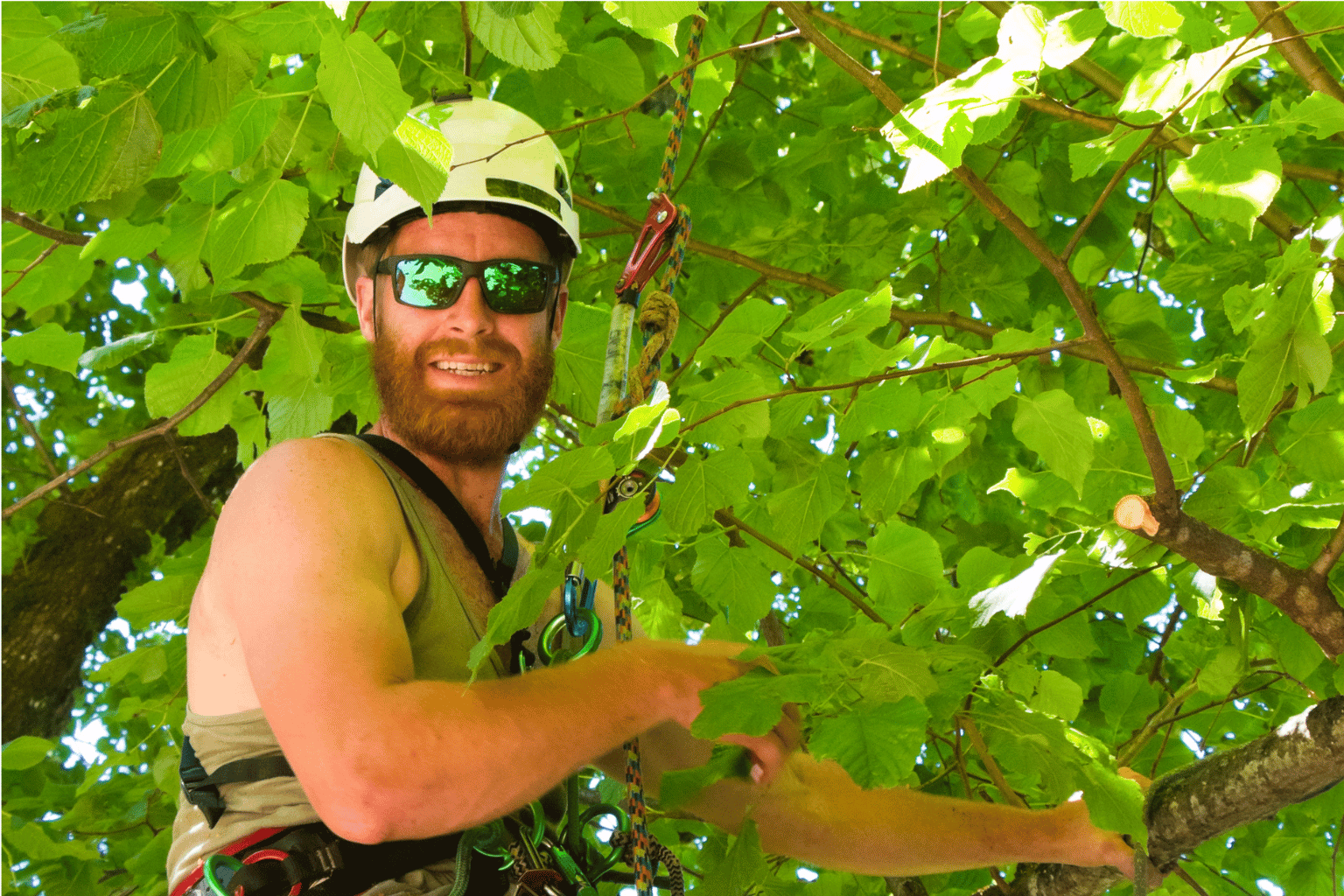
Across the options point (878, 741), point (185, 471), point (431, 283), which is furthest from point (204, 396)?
point (878, 741)

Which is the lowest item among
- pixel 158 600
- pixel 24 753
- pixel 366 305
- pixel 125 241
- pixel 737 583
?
pixel 24 753

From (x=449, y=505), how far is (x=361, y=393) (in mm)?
681

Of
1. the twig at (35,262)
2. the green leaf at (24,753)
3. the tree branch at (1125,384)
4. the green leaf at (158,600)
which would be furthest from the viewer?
the green leaf at (24,753)

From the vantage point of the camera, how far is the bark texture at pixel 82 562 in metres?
4.95

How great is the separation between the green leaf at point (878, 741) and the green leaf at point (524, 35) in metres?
0.88

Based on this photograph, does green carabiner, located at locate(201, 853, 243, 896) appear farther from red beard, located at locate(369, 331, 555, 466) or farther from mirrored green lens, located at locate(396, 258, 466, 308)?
mirrored green lens, located at locate(396, 258, 466, 308)

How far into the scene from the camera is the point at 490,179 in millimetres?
2346

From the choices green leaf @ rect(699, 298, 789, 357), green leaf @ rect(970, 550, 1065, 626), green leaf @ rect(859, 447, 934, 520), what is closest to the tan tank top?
green leaf @ rect(699, 298, 789, 357)

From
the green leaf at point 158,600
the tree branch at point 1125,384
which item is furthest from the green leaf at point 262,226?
the tree branch at point 1125,384

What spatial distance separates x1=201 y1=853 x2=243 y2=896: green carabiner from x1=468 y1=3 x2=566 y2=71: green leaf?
3.91 ft

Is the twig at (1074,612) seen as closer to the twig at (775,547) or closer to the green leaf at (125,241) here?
the twig at (775,547)

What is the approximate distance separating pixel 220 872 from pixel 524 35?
4.09 feet

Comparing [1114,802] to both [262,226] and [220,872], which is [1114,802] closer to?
[220,872]

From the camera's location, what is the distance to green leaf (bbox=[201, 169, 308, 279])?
2010 millimetres
